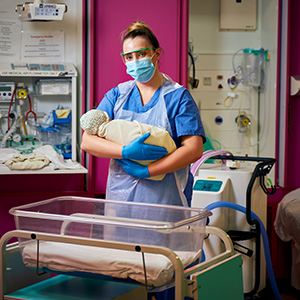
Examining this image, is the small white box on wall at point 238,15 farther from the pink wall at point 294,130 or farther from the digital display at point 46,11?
the digital display at point 46,11

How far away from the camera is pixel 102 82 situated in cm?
322

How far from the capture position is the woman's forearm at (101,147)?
6.08 feet

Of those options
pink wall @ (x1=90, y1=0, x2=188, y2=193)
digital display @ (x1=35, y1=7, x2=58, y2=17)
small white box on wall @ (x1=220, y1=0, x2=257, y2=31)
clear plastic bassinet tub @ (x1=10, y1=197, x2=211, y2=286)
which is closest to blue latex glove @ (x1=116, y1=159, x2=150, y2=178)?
clear plastic bassinet tub @ (x1=10, y1=197, x2=211, y2=286)

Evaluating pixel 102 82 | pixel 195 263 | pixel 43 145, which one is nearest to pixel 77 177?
pixel 43 145

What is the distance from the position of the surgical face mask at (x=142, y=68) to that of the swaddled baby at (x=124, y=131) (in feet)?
0.74

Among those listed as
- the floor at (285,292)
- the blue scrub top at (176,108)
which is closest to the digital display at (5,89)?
the blue scrub top at (176,108)

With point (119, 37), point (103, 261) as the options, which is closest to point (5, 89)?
point (119, 37)

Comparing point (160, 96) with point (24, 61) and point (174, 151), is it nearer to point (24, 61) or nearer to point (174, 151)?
point (174, 151)

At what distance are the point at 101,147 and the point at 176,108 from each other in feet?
1.15

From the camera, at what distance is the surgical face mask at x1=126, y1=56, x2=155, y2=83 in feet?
6.49

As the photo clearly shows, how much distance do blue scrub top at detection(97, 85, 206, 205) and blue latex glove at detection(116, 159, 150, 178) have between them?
0.20 metres

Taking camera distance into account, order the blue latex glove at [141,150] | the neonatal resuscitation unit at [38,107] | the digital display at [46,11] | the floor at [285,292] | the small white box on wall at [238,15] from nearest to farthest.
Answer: the blue latex glove at [141,150]
the digital display at [46,11]
the neonatal resuscitation unit at [38,107]
the floor at [285,292]
the small white box on wall at [238,15]

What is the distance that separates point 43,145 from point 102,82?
58 centimetres

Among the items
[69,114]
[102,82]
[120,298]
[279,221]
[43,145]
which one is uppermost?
[102,82]
